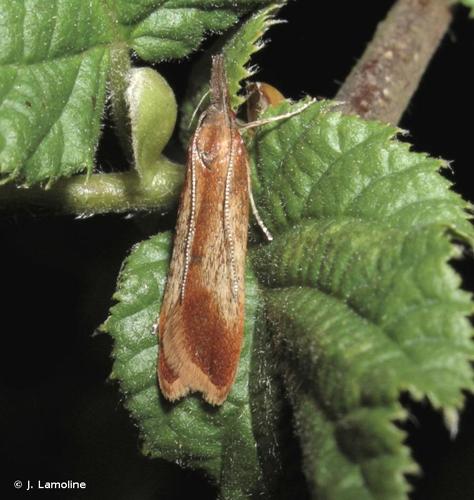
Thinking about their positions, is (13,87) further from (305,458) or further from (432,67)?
(432,67)

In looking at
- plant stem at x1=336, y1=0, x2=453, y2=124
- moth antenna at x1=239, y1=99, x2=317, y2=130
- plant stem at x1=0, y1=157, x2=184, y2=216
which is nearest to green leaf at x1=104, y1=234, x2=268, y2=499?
plant stem at x1=0, y1=157, x2=184, y2=216

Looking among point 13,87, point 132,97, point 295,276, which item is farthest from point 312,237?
point 13,87

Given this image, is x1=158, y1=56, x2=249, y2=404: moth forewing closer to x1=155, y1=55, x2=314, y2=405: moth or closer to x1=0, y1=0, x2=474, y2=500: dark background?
x1=155, y1=55, x2=314, y2=405: moth

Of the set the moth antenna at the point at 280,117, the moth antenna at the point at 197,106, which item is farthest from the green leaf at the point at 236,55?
the moth antenna at the point at 280,117

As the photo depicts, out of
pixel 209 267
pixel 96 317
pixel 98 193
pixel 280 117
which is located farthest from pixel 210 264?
pixel 96 317

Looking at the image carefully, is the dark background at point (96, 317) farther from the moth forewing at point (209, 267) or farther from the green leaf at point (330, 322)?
the green leaf at point (330, 322)
